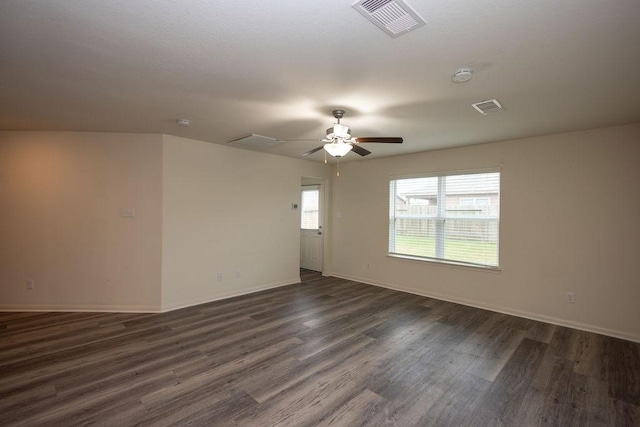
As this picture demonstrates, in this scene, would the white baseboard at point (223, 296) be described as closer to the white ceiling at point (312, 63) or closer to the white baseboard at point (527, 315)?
the white baseboard at point (527, 315)

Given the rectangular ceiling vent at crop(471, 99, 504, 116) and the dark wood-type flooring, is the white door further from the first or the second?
the rectangular ceiling vent at crop(471, 99, 504, 116)

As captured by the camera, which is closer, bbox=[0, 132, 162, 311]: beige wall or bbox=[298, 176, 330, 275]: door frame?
bbox=[0, 132, 162, 311]: beige wall

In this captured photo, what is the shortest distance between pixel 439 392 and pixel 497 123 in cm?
305

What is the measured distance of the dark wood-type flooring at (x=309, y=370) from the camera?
2.13 metres

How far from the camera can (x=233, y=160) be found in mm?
5031

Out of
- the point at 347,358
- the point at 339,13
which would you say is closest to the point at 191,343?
the point at 347,358

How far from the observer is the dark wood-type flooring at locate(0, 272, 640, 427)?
2133 mm

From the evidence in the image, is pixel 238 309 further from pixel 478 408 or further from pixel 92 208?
pixel 478 408

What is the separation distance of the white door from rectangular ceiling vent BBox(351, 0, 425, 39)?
5084 millimetres

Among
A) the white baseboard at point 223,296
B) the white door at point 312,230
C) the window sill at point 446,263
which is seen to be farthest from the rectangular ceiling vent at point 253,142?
the window sill at point 446,263

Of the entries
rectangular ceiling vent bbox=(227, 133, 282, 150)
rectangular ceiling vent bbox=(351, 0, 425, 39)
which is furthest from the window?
rectangular ceiling vent bbox=(351, 0, 425, 39)

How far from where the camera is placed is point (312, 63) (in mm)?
2189

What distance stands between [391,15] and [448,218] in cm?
398

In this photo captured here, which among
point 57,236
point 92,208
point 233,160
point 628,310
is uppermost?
point 233,160
